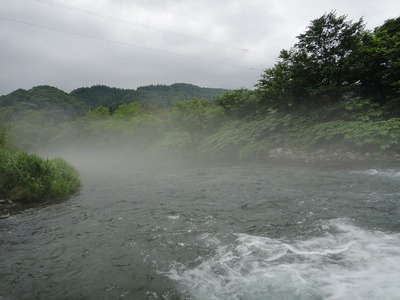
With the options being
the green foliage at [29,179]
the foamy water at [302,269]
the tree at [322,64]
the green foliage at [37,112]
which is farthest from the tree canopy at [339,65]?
the green foliage at [37,112]

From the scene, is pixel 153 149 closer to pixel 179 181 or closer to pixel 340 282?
pixel 179 181

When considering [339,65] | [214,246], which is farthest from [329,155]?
[214,246]

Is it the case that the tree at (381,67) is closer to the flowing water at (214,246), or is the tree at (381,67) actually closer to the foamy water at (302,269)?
the flowing water at (214,246)

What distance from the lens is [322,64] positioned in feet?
75.3

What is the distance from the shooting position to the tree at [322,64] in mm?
21609

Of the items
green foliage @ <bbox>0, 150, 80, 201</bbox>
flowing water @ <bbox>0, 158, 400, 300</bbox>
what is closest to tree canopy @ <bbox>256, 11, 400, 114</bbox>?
flowing water @ <bbox>0, 158, 400, 300</bbox>

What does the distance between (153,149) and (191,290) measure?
32.9 metres

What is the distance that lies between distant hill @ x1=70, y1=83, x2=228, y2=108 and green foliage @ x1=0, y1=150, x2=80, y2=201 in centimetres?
8513

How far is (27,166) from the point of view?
41.2ft

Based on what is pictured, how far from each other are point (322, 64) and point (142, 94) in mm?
91515

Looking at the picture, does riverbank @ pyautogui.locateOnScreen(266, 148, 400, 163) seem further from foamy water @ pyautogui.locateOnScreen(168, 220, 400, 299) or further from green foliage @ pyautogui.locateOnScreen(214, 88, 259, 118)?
foamy water @ pyautogui.locateOnScreen(168, 220, 400, 299)

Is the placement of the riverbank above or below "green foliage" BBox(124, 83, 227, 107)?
below

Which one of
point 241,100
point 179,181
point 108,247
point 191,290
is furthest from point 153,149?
point 191,290

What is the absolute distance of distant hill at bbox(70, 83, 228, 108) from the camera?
340 ft
